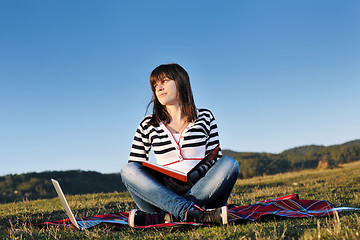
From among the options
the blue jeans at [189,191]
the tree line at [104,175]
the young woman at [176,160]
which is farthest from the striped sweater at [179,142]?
the tree line at [104,175]

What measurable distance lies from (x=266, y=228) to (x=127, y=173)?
1726 mm

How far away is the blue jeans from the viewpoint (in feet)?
11.4

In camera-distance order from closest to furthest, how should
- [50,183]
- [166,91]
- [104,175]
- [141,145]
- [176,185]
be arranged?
[176,185] → [166,91] → [141,145] → [50,183] → [104,175]

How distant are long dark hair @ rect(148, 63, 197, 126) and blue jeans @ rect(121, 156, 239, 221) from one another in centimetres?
84

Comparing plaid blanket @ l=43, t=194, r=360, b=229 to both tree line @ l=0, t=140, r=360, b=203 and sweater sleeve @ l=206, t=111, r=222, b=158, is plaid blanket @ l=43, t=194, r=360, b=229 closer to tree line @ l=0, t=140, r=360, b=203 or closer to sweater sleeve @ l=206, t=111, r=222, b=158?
sweater sleeve @ l=206, t=111, r=222, b=158

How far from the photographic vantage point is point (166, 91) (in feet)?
13.7

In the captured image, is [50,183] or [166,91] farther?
[50,183]

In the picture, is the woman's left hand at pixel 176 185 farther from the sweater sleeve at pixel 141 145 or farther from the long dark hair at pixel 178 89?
the long dark hair at pixel 178 89

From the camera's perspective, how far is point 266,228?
9.24 feet

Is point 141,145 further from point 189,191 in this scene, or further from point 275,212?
point 275,212

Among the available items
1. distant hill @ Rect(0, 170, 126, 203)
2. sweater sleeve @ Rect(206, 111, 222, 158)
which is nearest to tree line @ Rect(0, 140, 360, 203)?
distant hill @ Rect(0, 170, 126, 203)

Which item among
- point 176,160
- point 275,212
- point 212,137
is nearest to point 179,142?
point 176,160

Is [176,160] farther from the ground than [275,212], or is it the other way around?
[176,160]

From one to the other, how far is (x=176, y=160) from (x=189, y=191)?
1.45 ft
